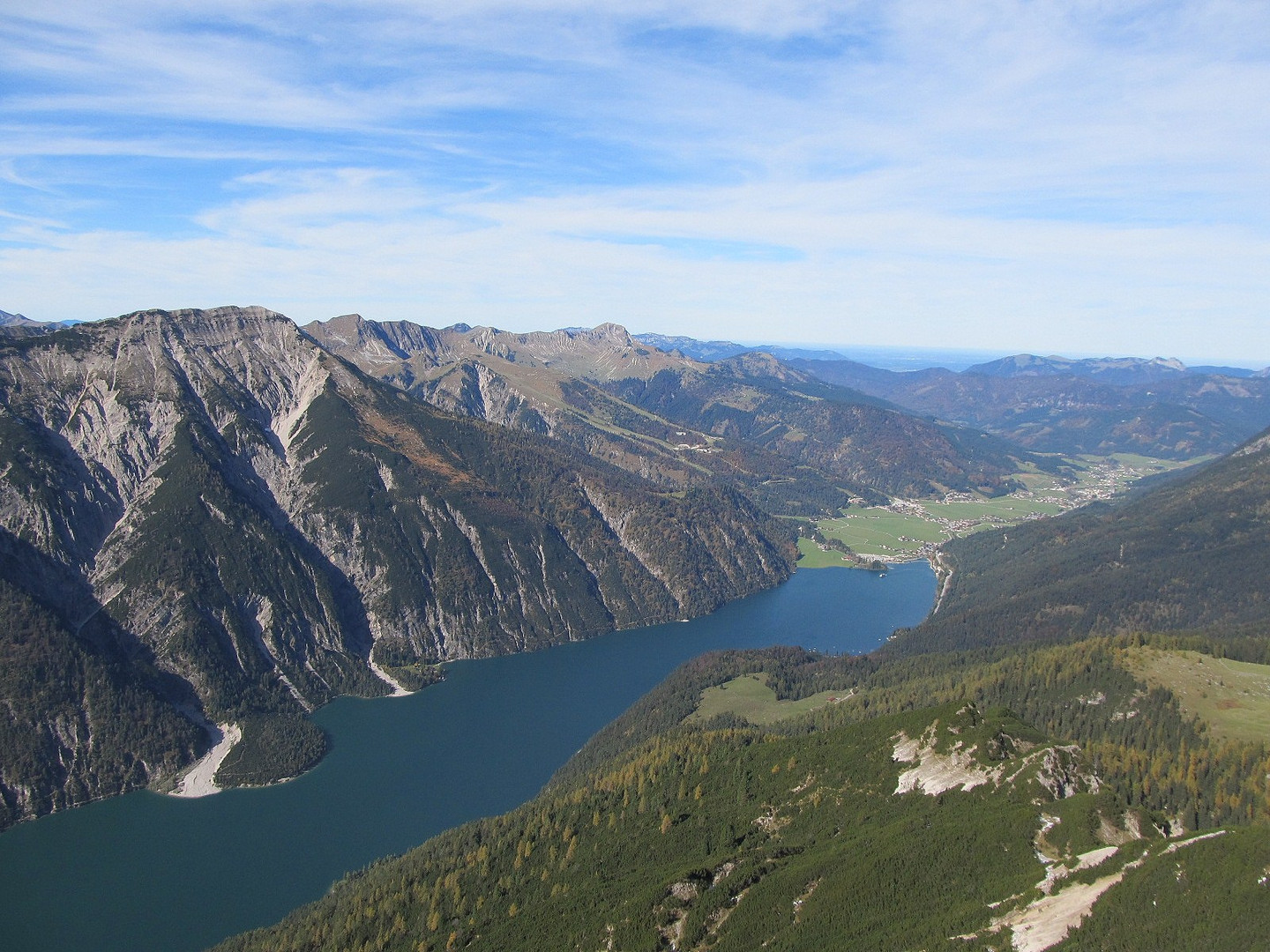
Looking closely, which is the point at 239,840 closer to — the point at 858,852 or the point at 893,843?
the point at 858,852

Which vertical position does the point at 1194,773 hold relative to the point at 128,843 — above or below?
above

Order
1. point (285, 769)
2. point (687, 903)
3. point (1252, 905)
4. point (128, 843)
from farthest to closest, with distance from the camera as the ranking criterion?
1. point (285, 769)
2. point (128, 843)
3. point (687, 903)
4. point (1252, 905)

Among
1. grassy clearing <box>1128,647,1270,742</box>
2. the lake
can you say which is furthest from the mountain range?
the lake

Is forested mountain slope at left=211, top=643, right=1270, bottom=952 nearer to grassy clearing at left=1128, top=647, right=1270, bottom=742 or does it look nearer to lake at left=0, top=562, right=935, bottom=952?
grassy clearing at left=1128, top=647, right=1270, bottom=742

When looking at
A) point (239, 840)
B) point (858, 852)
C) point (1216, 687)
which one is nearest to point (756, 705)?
point (1216, 687)

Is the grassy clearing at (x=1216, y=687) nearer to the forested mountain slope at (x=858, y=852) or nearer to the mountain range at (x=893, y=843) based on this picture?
the mountain range at (x=893, y=843)

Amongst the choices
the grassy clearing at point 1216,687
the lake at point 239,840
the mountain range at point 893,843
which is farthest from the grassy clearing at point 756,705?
the grassy clearing at point 1216,687

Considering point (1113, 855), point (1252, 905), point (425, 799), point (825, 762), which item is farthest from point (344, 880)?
point (1252, 905)

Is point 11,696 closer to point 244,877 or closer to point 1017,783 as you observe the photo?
point 244,877
